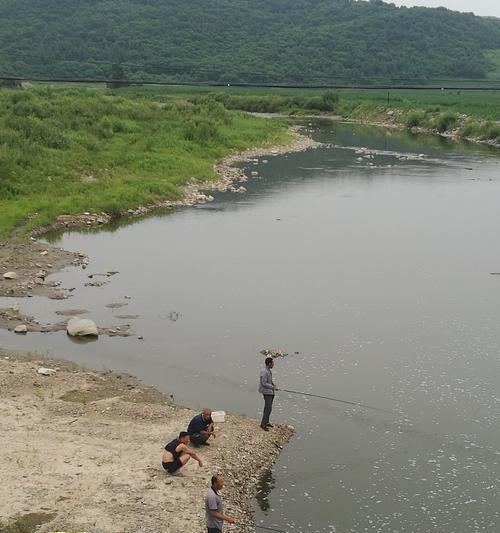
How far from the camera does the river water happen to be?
16047mm

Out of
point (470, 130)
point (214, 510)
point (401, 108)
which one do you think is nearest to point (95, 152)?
point (214, 510)

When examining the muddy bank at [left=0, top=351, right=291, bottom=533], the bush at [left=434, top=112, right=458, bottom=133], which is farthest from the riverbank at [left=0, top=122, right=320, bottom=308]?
the bush at [left=434, top=112, right=458, bottom=133]

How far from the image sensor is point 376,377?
2152 centimetres

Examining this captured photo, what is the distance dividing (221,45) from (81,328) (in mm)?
161640

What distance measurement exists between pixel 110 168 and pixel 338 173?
18790 mm

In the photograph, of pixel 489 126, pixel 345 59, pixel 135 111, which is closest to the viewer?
pixel 135 111

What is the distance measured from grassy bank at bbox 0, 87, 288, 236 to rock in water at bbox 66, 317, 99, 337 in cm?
1282

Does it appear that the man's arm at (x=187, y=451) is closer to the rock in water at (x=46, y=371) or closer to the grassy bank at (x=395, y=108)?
the rock in water at (x=46, y=371)

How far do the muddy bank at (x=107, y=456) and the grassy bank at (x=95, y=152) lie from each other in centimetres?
1794

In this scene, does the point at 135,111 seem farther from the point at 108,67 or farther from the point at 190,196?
the point at 108,67

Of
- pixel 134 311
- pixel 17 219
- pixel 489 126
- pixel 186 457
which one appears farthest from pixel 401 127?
pixel 186 457

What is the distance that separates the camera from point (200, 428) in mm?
16719

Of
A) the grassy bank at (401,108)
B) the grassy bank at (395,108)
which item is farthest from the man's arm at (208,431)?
the grassy bank at (401,108)

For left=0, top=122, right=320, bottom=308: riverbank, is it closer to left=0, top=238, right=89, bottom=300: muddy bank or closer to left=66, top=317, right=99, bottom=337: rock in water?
left=0, top=238, right=89, bottom=300: muddy bank
